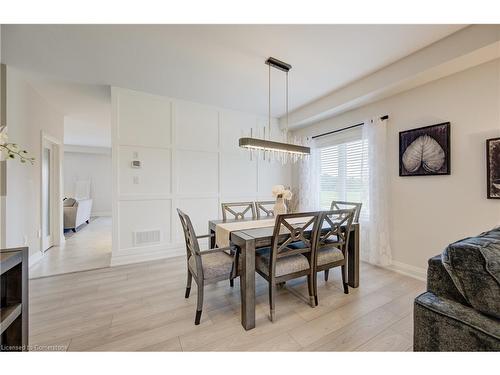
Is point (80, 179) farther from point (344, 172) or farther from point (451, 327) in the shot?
point (451, 327)

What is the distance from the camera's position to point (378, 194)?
2977mm

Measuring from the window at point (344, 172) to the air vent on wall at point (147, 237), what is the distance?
3.07 metres

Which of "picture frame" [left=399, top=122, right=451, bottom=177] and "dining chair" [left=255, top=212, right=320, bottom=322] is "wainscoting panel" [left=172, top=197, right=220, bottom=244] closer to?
"dining chair" [left=255, top=212, right=320, bottom=322]

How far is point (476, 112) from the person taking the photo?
220cm

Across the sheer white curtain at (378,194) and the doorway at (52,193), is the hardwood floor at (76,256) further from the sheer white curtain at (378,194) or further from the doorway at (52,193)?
the sheer white curtain at (378,194)

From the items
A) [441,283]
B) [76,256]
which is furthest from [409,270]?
[76,256]

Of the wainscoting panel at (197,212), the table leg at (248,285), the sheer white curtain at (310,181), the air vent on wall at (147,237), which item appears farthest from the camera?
the sheer white curtain at (310,181)

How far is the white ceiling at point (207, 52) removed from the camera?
1929mm

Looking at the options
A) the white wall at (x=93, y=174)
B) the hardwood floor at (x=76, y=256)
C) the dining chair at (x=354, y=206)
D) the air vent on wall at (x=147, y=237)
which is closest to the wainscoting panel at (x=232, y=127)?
the air vent on wall at (x=147, y=237)

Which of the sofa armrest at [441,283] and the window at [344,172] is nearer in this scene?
the sofa armrest at [441,283]

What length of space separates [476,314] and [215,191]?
139 inches

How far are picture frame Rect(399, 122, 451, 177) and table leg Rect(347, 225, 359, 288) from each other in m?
1.20

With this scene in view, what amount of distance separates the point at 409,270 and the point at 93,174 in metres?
9.98
